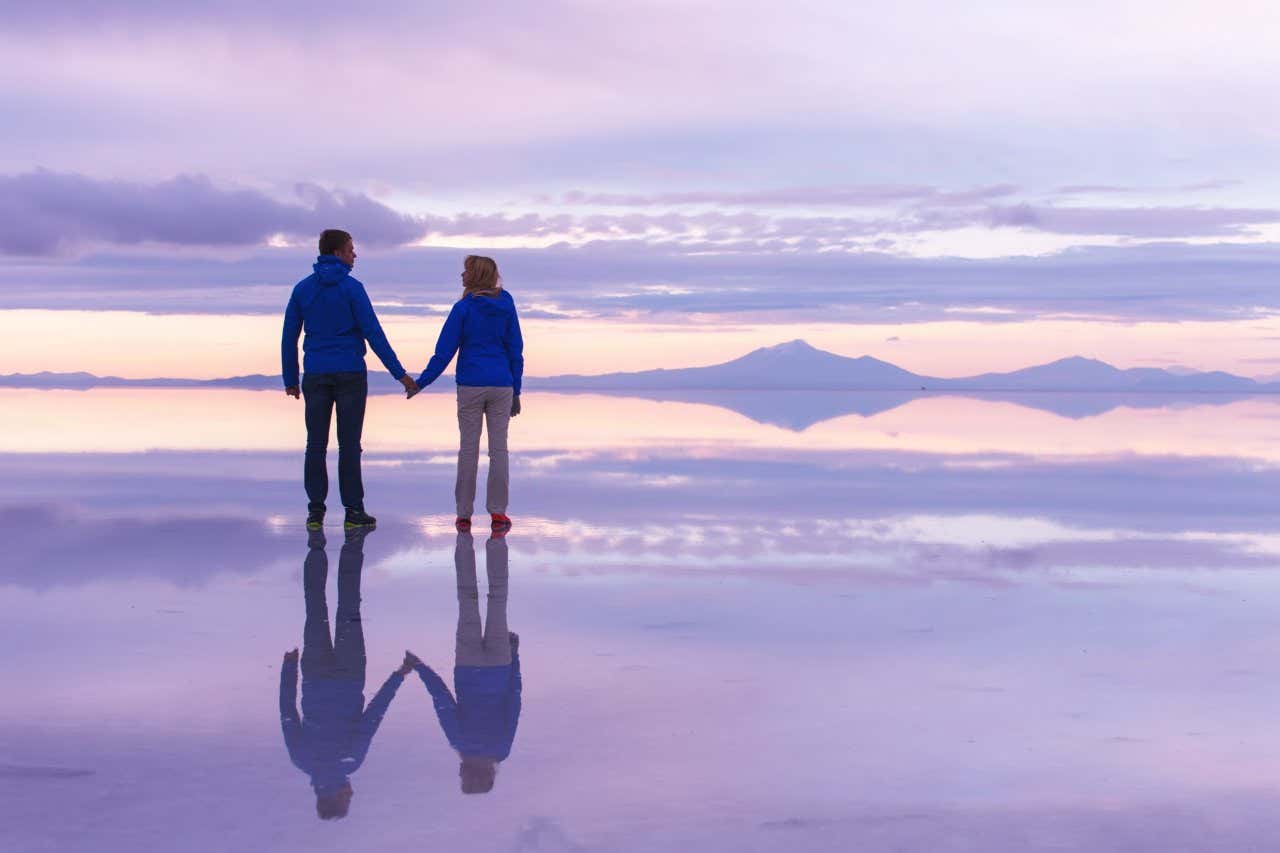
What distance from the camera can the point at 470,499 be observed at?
1166 cm

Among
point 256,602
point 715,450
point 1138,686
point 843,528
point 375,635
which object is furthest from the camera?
point 715,450

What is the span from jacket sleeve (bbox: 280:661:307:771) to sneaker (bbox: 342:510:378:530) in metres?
5.27

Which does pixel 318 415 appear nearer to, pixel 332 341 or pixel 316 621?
pixel 332 341

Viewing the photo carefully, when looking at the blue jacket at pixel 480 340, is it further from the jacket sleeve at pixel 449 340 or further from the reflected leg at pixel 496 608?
the reflected leg at pixel 496 608

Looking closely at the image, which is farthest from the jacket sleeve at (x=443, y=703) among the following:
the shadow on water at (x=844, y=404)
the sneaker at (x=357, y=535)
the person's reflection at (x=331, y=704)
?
the shadow on water at (x=844, y=404)

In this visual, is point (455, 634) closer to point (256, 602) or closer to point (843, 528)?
point (256, 602)

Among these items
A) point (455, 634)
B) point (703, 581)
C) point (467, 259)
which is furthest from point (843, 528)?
point (455, 634)

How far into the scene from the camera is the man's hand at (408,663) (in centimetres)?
593

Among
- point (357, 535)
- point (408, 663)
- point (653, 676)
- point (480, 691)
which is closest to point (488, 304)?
point (357, 535)

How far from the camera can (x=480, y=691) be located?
5.52 metres

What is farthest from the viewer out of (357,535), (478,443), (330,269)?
(330,269)

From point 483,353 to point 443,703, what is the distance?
7112 mm

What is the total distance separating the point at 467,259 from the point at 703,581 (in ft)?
16.0

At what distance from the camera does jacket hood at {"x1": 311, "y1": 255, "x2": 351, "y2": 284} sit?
39.5 ft
